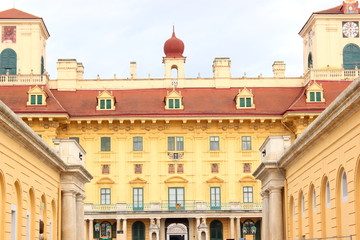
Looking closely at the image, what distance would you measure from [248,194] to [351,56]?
16273 mm

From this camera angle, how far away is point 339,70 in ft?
237

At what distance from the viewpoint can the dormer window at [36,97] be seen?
6894 centimetres

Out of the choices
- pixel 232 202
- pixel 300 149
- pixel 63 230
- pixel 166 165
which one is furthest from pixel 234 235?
pixel 300 149

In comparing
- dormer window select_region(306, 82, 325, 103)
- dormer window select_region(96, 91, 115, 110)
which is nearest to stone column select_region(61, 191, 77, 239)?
dormer window select_region(96, 91, 115, 110)

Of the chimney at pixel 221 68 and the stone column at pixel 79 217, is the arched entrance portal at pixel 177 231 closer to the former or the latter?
the chimney at pixel 221 68

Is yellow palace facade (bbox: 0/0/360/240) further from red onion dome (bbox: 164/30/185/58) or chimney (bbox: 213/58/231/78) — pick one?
red onion dome (bbox: 164/30/185/58)

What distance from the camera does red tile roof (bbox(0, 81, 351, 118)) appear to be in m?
69.2

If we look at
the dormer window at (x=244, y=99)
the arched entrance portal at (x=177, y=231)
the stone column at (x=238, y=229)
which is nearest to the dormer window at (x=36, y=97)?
the arched entrance portal at (x=177, y=231)

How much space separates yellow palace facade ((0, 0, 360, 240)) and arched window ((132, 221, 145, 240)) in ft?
0.28

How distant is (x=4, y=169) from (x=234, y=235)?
42987 millimetres

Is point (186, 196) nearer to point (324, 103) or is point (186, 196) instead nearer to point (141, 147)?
point (141, 147)

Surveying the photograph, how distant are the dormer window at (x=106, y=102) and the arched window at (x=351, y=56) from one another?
2121 centimetres

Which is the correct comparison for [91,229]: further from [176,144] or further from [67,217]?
[67,217]

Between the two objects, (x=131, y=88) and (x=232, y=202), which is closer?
(x=232, y=202)
